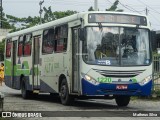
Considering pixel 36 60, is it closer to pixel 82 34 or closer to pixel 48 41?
pixel 48 41

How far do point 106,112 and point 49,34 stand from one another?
576 centimetres

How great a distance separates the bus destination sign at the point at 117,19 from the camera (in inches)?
663

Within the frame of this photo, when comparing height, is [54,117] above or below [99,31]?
below

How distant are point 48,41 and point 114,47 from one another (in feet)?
14.3

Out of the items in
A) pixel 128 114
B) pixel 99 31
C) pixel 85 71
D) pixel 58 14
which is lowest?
pixel 128 114

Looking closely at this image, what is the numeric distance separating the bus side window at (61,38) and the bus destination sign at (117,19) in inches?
70.1

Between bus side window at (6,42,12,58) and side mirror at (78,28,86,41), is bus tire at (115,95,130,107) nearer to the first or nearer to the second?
side mirror at (78,28,86,41)

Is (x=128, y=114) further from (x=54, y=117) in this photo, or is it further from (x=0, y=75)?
(x=0, y=75)

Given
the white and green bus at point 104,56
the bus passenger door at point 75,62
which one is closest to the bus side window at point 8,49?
the white and green bus at point 104,56

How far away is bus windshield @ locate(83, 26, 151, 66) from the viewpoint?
1652 centimetres

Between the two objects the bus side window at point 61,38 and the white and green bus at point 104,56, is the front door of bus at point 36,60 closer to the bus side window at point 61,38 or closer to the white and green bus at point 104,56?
the bus side window at point 61,38

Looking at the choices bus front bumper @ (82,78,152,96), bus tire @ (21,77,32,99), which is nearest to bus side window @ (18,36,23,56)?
bus tire @ (21,77,32,99)

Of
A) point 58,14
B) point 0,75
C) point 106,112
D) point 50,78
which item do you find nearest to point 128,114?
point 106,112

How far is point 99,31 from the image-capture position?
1670cm
